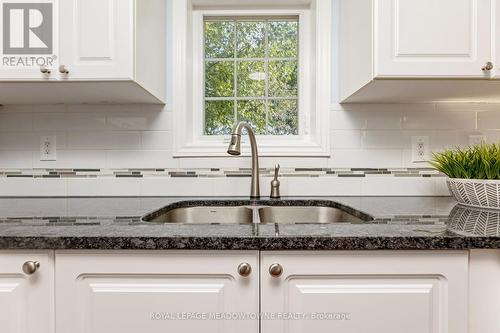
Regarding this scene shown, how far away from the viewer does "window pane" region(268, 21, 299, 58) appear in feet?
5.43

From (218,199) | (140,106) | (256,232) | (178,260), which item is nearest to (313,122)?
(218,199)

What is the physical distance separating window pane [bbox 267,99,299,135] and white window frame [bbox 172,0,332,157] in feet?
0.15

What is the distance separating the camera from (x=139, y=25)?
45.9 inches

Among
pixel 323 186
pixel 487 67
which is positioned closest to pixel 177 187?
pixel 323 186

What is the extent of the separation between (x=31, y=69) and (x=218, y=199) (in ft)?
2.65

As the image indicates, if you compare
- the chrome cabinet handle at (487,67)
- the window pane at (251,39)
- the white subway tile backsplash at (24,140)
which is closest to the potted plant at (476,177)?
the chrome cabinet handle at (487,67)

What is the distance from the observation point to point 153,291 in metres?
0.81

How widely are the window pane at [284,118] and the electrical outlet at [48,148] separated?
977 mm

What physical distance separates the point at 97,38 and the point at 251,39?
80 centimetres

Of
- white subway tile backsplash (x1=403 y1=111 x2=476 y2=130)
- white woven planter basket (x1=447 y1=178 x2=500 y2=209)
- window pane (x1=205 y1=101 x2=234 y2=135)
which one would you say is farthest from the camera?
window pane (x1=205 y1=101 x2=234 y2=135)

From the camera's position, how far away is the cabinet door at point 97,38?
3.59ft

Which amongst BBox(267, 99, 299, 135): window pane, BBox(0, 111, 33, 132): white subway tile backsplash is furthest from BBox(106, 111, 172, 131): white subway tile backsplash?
BBox(267, 99, 299, 135): window pane

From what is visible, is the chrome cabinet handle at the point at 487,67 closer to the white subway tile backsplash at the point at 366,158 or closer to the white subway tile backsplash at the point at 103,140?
the white subway tile backsplash at the point at 366,158

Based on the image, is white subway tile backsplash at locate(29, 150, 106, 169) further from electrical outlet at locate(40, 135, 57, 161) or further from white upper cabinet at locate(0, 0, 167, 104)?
white upper cabinet at locate(0, 0, 167, 104)
